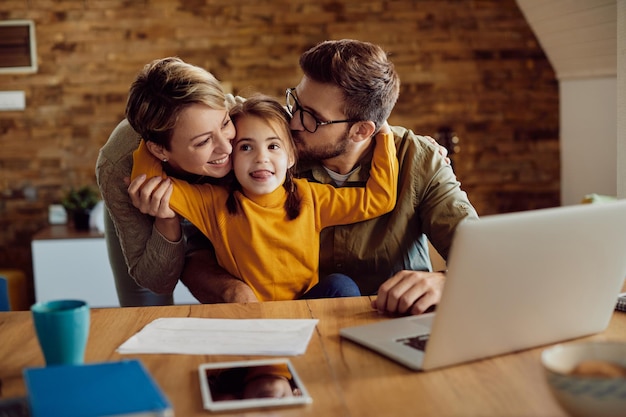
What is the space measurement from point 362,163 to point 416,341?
97cm

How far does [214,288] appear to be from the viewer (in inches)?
80.4

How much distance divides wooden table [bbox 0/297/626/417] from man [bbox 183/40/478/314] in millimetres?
663

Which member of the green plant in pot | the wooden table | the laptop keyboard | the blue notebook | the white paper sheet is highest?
the blue notebook

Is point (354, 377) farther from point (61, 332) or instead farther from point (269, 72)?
point (269, 72)

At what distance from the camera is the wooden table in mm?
1043

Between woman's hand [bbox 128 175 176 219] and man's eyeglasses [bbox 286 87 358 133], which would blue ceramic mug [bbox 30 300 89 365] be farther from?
man's eyeglasses [bbox 286 87 358 133]

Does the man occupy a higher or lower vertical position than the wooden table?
higher

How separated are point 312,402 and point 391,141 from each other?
1.19 metres

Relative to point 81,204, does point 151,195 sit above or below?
above

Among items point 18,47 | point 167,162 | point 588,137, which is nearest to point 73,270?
point 18,47

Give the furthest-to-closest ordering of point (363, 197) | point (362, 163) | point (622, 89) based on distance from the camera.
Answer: point (622, 89), point (362, 163), point (363, 197)

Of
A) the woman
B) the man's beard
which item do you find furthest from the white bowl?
the man's beard

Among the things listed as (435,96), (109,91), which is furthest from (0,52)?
(435,96)

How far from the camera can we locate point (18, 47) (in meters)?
4.62
